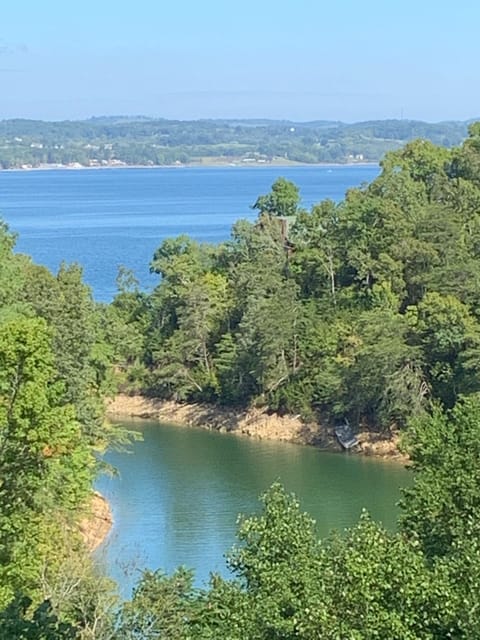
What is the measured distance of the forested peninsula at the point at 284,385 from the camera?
32.5 ft

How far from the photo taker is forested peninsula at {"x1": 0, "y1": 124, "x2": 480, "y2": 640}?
9.91 m

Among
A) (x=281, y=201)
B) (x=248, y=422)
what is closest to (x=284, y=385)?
(x=248, y=422)

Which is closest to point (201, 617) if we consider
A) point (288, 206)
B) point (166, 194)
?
point (288, 206)

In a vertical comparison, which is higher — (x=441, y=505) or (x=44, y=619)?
(x=441, y=505)

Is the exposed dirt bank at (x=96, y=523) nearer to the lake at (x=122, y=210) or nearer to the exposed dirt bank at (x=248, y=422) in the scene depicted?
the exposed dirt bank at (x=248, y=422)

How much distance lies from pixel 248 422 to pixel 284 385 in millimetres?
1439

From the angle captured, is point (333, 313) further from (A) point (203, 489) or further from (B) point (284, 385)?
(A) point (203, 489)

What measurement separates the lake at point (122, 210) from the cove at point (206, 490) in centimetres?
2271

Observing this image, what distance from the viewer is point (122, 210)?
105500 mm

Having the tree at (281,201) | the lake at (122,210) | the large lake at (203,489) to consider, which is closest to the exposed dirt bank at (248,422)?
the large lake at (203,489)

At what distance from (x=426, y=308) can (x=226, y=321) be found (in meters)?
7.20

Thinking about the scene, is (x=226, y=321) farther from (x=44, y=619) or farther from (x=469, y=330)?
(x=44, y=619)

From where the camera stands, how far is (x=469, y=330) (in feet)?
99.3

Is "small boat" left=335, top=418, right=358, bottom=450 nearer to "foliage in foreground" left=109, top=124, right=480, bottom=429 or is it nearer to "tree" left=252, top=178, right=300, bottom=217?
"foliage in foreground" left=109, top=124, right=480, bottom=429
